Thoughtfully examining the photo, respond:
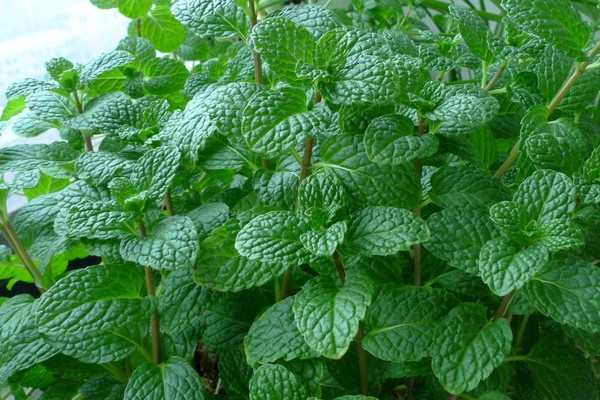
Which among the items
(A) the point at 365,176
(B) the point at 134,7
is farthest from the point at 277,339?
(B) the point at 134,7

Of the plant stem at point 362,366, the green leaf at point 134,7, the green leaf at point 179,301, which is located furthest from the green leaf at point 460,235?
the green leaf at point 134,7

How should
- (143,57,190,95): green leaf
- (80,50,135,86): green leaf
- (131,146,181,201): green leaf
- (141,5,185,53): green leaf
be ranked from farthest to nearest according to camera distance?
(141,5,185,53): green leaf < (143,57,190,95): green leaf < (80,50,135,86): green leaf < (131,146,181,201): green leaf

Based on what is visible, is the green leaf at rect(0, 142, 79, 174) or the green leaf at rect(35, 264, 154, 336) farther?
the green leaf at rect(0, 142, 79, 174)

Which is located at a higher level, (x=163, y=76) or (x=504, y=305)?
(x=163, y=76)

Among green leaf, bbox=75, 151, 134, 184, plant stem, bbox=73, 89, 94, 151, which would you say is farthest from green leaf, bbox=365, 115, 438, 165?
plant stem, bbox=73, 89, 94, 151

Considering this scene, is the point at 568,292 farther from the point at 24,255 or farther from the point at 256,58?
the point at 24,255

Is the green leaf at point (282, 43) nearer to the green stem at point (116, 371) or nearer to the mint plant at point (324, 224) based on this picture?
the mint plant at point (324, 224)

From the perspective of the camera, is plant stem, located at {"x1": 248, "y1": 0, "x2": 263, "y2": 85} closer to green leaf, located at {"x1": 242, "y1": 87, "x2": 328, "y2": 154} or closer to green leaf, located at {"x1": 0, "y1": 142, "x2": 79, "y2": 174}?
green leaf, located at {"x1": 242, "y1": 87, "x2": 328, "y2": 154}
